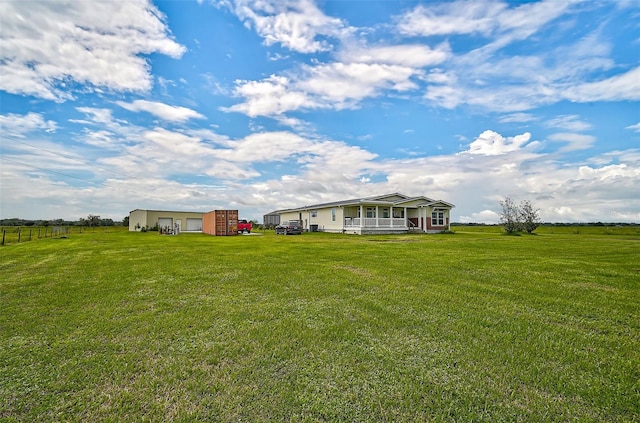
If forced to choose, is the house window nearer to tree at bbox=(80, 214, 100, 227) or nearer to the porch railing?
the porch railing

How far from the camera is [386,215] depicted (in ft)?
94.7

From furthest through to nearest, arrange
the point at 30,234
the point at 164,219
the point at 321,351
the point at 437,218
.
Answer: the point at 164,219 < the point at 437,218 < the point at 30,234 < the point at 321,351

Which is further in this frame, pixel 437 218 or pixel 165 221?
pixel 165 221

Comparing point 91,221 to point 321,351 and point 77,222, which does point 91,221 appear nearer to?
point 77,222

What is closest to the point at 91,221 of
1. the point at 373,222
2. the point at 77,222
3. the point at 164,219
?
the point at 77,222

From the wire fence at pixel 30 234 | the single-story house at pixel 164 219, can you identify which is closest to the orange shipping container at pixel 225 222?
the wire fence at pixel 30 234

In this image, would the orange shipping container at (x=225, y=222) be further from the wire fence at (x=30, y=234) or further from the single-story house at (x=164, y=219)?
the single-story house at (x=164, y=219)

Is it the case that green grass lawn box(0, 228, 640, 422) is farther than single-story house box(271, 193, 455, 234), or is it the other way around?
single-story house box(271, 193, 455, 234)

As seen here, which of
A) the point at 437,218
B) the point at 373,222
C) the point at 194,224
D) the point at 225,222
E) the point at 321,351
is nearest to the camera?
the point at 321,351

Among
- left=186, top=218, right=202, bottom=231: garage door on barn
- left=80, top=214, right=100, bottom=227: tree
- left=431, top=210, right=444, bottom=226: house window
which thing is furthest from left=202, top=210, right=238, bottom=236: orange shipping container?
left=80, top=214, right=100, bottom=227: tree

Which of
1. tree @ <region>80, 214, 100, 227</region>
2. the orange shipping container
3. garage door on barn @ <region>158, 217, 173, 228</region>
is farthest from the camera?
tree @ <region>80, 214, 100, 227</region>

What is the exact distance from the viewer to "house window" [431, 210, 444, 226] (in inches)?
1179

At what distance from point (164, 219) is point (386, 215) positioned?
104 ft

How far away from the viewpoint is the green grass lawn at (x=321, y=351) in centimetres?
236
